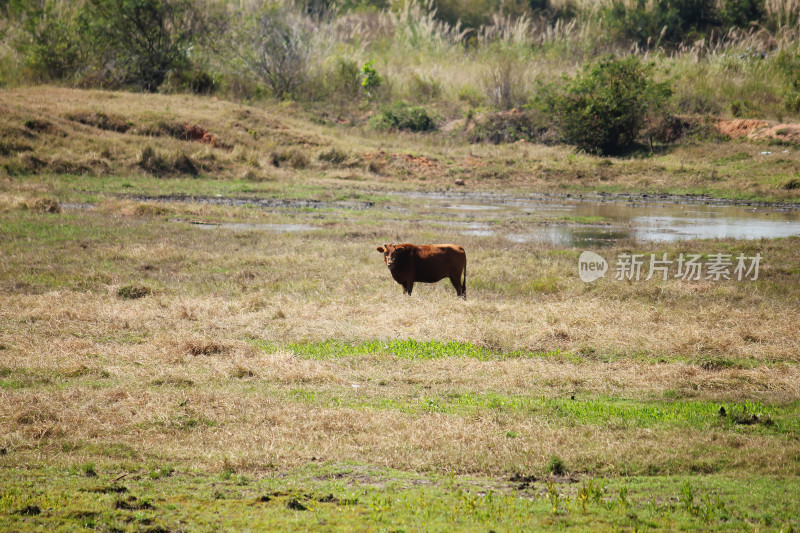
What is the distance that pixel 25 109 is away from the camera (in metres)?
31.5

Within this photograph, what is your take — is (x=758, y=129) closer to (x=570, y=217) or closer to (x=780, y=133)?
(x=780, y=133)

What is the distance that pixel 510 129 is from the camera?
4203 cm

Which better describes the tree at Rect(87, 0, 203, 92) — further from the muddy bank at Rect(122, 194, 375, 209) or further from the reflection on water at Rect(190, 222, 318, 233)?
the reflection on water at Rect(190, 222, 318, 233)

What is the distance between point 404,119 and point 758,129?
749 inches

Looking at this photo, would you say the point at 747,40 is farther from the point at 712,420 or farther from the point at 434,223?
the point at 712,420

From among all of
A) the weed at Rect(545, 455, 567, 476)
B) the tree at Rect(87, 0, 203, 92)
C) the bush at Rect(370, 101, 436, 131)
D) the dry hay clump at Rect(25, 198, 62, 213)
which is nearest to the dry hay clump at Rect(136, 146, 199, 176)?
the dry hay clump at Rect(25, 198, 62, 213)

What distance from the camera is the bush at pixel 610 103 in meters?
36.9

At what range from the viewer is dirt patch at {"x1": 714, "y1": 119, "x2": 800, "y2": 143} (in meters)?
34.0

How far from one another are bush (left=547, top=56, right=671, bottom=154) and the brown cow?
84.4 feet

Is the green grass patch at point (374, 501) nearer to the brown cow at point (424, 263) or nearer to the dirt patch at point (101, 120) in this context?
the brown cow at point (424, 263)

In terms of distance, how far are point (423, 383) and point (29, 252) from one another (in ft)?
35.9

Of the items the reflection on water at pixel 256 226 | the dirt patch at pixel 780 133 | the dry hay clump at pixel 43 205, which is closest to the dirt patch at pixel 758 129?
the dirt patch at pixel 780 133

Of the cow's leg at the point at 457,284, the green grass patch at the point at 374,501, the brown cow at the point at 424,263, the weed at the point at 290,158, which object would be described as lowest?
the weed at the point at 290,158

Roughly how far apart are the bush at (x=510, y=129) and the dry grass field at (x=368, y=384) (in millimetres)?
20894
